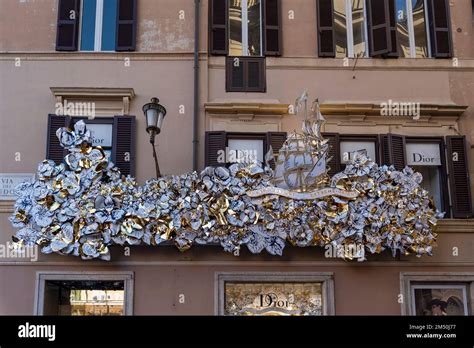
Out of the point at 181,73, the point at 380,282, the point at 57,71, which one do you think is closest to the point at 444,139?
the point at 380,282

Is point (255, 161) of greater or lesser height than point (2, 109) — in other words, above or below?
below

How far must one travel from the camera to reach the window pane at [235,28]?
14508 mm

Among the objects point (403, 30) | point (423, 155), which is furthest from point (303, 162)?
point (403, 30)

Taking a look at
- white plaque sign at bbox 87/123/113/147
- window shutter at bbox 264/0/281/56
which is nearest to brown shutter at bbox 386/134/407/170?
window shutter at bbox 264/0/281/56

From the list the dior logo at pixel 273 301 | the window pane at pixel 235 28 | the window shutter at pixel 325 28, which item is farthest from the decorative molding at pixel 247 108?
the dior logo at pixel 273 301

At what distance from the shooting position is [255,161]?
12867 mm

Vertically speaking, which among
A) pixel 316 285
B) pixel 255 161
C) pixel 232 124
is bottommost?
pixel 316 285

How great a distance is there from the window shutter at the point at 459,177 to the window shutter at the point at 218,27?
15.1 feet

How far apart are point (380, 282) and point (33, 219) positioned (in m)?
6.15

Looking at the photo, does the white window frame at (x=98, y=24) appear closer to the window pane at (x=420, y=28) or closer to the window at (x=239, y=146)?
the window at (x=239, y=146)

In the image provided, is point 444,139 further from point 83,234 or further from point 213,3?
point 83,234
